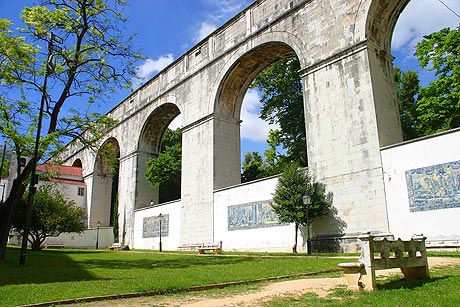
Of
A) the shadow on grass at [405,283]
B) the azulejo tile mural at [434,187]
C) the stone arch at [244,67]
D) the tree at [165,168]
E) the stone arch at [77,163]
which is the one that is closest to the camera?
the shadow on grass at [405,283]

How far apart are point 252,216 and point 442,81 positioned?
11.4 meters

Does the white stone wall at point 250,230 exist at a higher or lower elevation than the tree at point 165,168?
lower

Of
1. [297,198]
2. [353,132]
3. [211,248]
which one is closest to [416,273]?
[297,198]

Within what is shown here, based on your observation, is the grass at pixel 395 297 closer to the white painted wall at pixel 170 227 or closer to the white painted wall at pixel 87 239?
the white painted wall at pixel 170 227

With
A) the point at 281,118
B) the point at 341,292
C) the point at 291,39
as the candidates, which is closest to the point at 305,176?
the point at 291,39

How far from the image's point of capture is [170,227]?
76.4ft

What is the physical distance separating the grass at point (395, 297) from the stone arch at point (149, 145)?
75.7ft

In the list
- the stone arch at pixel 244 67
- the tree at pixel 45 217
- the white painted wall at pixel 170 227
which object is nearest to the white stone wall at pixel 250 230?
the white painted wall at pixel 170 227

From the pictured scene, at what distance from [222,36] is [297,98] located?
6931 millimetres

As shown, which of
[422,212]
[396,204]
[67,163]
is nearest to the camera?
[422,212]

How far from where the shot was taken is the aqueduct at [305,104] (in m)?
13.9

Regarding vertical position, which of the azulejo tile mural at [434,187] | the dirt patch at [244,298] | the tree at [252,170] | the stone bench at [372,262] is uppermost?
the tree at [252,170]

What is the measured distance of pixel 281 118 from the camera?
26438 mm

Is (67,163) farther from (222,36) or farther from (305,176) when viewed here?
(305,176)
